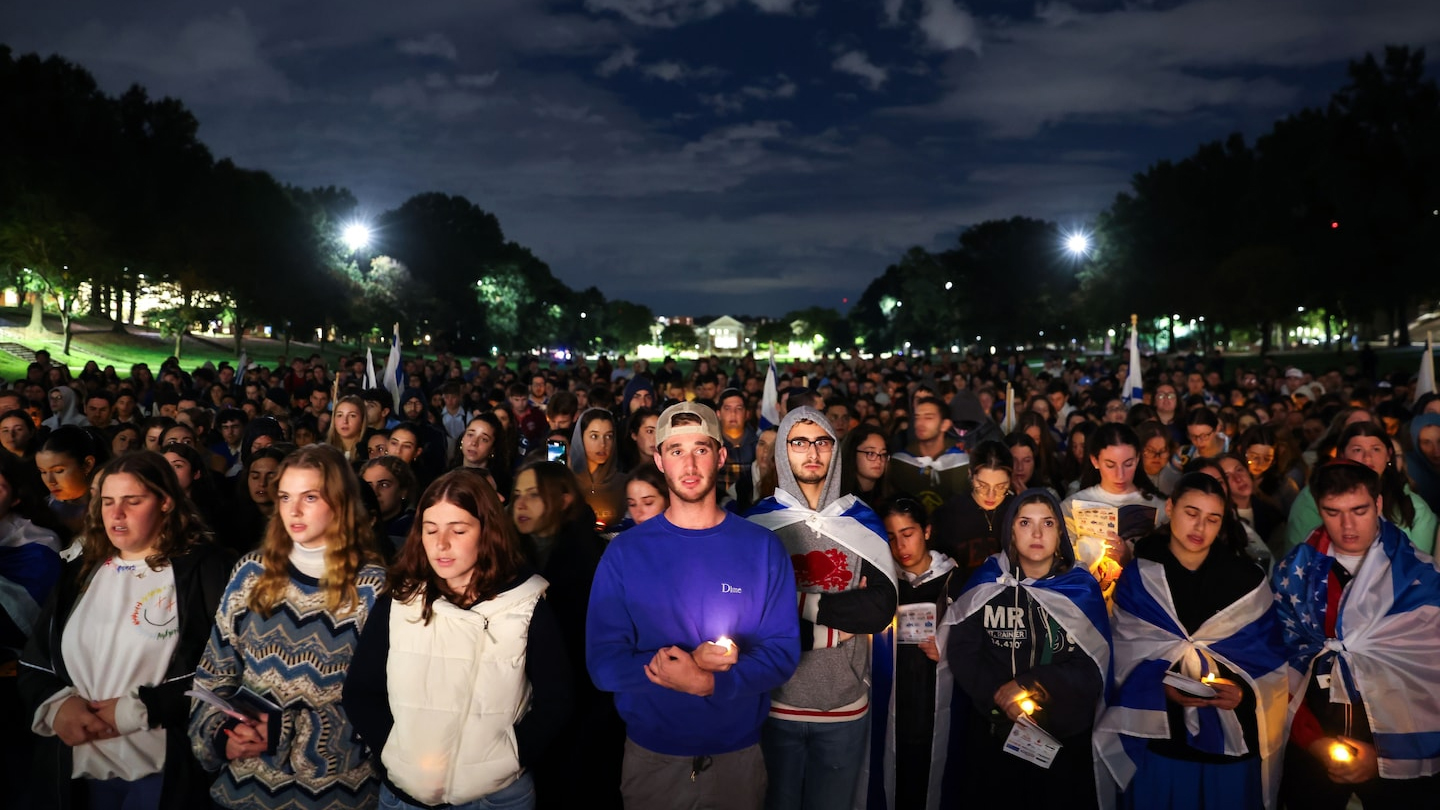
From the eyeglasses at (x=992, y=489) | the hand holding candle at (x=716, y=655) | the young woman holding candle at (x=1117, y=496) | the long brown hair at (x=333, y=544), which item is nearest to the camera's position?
the hand holding candle at (x=716, y=655)

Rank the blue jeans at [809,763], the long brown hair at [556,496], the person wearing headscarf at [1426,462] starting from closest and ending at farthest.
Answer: the blue jeans at [809,763] → the long brown hair at [556,496] → the person wearing headscarf at [1426,462]

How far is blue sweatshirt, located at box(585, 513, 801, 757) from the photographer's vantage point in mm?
3562

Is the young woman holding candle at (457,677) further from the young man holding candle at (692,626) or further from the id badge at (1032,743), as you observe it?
the id badge at (1032,743)

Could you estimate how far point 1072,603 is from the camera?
4605 millimetres

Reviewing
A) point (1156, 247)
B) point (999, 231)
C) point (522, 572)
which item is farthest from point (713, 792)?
point (999, 231)

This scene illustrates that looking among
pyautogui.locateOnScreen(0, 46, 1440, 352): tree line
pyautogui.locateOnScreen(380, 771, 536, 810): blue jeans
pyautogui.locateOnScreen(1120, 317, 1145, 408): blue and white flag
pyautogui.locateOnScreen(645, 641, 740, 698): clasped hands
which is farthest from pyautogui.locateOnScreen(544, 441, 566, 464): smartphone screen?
pyautogui.locateOnScreen(0, 46, 1440, 352): tree line

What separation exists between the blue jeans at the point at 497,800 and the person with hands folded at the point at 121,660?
97 cm

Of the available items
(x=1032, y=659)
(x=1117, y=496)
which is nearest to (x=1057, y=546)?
(x=1032, y=659)

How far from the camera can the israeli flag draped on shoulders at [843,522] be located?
4.46 metres

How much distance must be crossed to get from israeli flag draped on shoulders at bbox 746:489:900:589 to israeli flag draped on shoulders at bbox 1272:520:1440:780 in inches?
85.5

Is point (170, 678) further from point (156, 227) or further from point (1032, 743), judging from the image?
point (156, 227)

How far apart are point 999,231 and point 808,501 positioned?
8567 cm

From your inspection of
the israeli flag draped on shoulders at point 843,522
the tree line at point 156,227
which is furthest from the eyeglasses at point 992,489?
the tree line at point 156,227

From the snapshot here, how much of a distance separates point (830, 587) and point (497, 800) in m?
1.73
